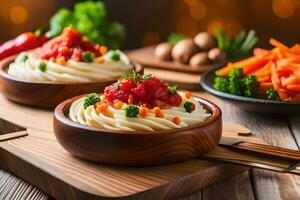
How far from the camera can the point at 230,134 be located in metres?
2.45

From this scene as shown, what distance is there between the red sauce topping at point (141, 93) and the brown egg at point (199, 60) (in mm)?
1374

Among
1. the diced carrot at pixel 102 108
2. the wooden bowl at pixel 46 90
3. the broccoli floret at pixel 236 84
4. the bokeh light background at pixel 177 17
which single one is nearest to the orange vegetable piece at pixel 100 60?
the wooden bowl at pixel 46 90

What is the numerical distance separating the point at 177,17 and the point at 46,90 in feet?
7.46

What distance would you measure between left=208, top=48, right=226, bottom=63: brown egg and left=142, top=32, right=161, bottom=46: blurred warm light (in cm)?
139

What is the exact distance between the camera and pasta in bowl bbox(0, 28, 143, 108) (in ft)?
9.07

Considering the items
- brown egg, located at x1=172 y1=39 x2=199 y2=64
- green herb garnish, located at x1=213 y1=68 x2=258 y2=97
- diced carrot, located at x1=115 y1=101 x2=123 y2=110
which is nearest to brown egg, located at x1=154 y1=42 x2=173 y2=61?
brown egg, located at x1=172 y1=39 x2=199 y2=64

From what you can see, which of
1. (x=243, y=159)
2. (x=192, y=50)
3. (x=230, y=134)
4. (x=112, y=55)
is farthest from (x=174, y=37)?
(x=243, y=159)

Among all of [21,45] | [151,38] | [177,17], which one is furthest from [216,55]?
[151,38]

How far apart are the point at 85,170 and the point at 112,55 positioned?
106 cm

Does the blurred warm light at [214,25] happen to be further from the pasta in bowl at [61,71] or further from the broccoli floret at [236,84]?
the broccoli floret at [236,84]

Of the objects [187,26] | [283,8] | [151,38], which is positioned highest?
[283,8]

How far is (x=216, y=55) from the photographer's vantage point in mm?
3559

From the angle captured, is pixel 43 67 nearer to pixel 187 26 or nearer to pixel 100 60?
pixel 100 60

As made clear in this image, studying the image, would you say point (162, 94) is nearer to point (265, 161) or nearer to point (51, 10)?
point (265, 161)
